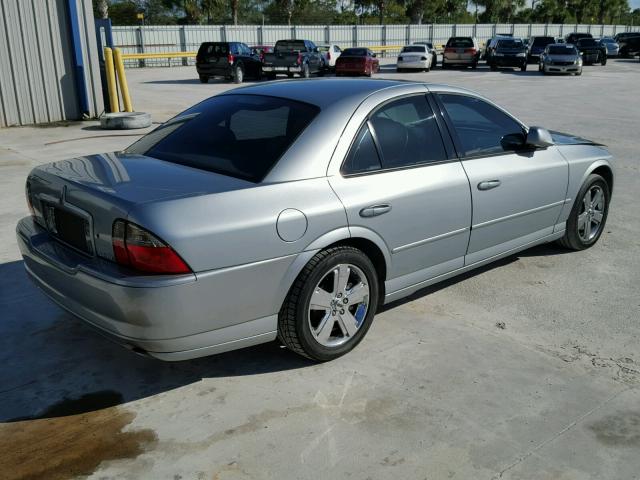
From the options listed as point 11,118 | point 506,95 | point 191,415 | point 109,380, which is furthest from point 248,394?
point 506,95

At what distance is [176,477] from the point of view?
2.85 metres

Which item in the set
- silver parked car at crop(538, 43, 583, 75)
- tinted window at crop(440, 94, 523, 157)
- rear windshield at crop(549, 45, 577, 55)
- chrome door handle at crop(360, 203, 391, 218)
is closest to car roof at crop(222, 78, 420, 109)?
→ tinted window at crop(440, 94, 523, 157)

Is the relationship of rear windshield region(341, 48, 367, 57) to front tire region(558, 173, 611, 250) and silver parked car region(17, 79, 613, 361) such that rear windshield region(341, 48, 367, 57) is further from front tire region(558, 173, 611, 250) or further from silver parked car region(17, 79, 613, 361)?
silver parked car region(17, 79, 613, 361)

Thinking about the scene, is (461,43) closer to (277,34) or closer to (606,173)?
(277,34)

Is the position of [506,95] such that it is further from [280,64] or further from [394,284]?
[394,284]

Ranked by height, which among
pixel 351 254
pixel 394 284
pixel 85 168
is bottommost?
pixel 394 284

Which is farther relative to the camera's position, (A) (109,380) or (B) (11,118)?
(B) (11,118)

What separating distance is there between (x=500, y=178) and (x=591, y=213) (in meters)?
1.66

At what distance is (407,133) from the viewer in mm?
4195

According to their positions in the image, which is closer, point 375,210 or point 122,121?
point 375,210

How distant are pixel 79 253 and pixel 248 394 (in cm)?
116

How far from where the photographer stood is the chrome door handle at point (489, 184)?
445 centimetres

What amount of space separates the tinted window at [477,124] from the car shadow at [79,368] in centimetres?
193

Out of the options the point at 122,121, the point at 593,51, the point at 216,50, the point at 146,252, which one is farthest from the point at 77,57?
the point at 593,51
